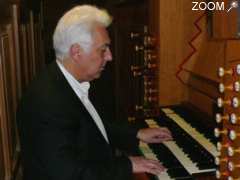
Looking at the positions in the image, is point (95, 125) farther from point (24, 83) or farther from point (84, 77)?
point (24, 83)

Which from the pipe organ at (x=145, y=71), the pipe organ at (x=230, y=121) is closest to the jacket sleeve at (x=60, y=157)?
the pipe organ at (x=230, y=121)

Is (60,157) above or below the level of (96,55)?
below

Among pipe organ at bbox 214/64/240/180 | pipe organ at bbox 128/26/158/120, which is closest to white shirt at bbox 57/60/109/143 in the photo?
pipe organ at bbox 214/64/240/180

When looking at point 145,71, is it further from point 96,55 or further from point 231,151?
point 231,151

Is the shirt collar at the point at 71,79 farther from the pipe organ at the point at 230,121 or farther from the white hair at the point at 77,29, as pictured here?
the pipe organ at the point at 230,121

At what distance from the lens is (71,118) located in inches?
61.8

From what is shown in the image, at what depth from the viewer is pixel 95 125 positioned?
5.57 ft

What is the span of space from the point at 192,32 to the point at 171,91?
0.45 m

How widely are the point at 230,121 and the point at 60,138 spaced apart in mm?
646

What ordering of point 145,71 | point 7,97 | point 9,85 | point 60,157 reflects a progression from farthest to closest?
point 145,71, point 9,85, point 7,97, point 60,157

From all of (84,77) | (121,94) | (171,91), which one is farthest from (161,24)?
(121,94)

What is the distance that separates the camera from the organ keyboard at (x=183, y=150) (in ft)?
5.78

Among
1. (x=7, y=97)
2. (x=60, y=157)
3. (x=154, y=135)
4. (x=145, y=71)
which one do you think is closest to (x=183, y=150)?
(x=154, y=135)

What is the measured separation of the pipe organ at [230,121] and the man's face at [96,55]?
1.89 feet
